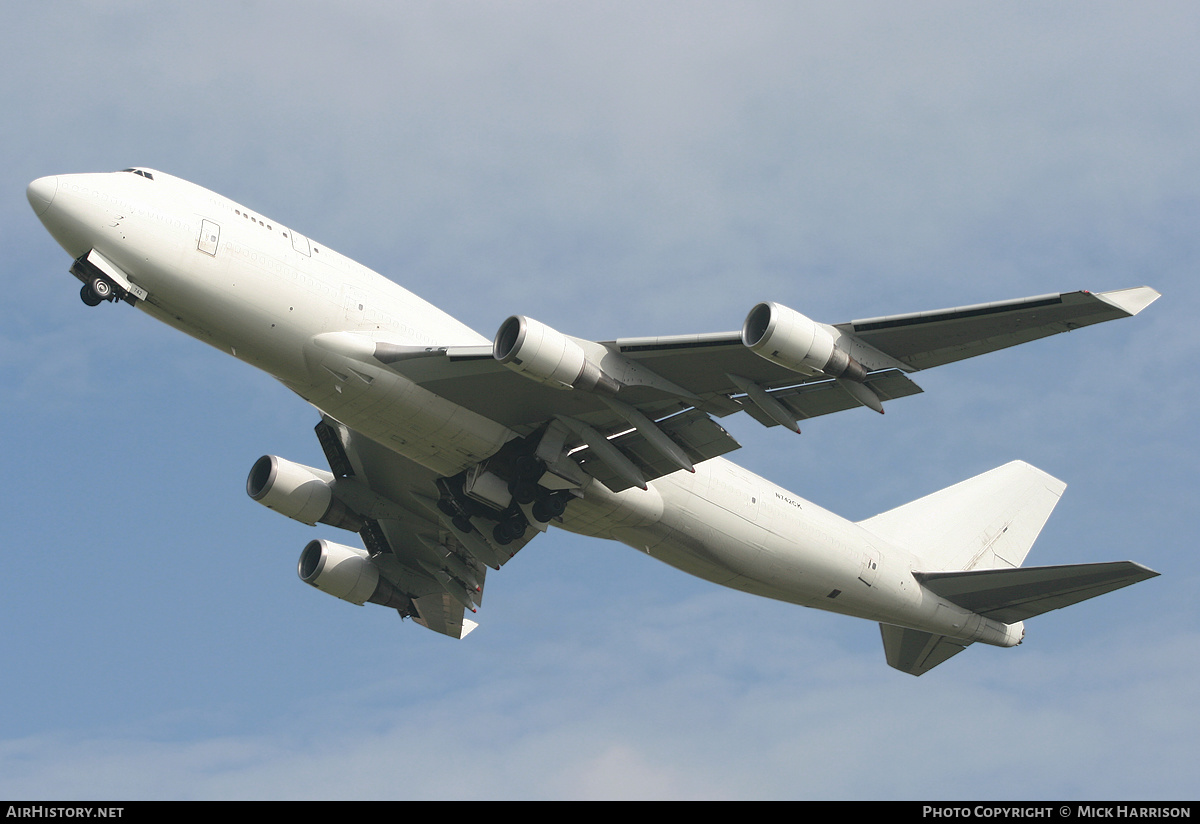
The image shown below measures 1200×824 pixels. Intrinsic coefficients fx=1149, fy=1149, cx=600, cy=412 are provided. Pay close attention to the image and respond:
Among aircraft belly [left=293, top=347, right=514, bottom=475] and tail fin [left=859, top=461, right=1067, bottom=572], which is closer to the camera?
aircraft belly [left=293, top=347, right=514, bottom=475]

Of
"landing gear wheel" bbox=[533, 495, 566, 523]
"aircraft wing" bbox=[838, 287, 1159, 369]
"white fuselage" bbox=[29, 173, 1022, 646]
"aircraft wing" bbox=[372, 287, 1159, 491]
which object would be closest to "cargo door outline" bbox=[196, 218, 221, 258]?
"white fuselage" bbox=[29, 173, 1022, 646]

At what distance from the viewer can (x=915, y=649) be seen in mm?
35312

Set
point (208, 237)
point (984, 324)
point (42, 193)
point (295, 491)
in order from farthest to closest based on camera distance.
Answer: point (295, 491) < point (208, 237) < point (42, 193) < point (984, 324)

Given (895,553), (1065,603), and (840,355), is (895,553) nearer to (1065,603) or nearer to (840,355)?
(1065,603)

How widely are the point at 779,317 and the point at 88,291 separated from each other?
1384 centimetres

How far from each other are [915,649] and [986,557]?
155 inches

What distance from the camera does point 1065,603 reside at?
1235 inches

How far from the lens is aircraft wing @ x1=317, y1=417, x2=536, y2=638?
31031mm

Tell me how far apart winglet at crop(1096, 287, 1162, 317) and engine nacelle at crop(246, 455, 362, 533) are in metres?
20.3

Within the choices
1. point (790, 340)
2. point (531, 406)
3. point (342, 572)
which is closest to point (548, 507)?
point (531, 406)

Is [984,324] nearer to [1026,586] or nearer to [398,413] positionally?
[1026,586]

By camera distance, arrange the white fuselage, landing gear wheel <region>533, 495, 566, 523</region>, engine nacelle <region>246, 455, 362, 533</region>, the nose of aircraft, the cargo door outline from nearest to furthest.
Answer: the nose of aircraft
the white fuselage
the cargo door outline
landing gear wheel <region>533, 495, 566, 523</region>
engine nacelle <region>246, 455, 362, 533</region>

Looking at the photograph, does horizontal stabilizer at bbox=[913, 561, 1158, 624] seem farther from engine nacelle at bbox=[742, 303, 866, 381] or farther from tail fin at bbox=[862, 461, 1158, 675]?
engine nacelle at bbox=[742, 303, 866, 381]
